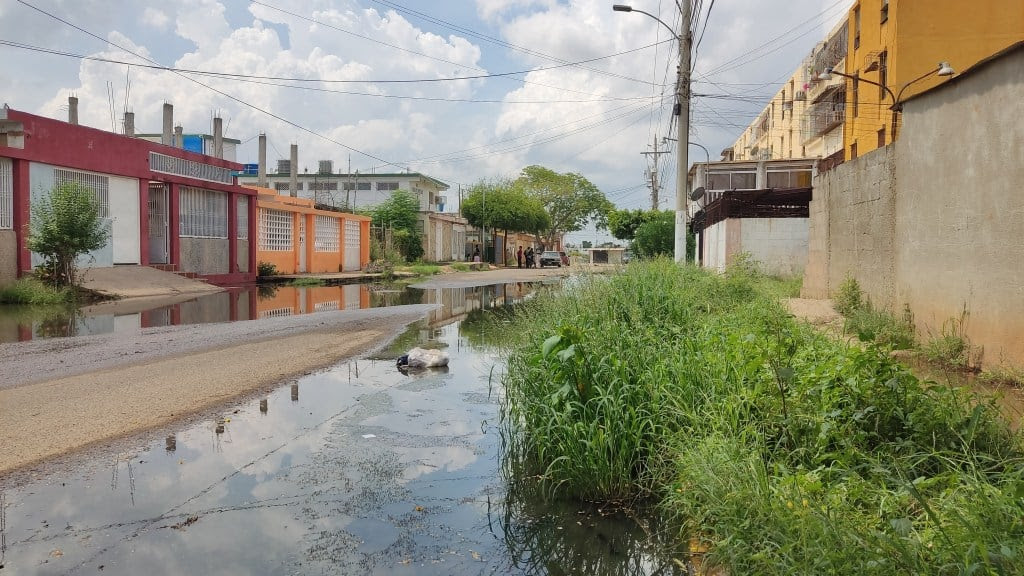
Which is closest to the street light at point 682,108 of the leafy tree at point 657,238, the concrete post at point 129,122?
the leafy tree at point 657,238

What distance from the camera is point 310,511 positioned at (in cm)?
441

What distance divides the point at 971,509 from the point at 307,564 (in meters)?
2.99

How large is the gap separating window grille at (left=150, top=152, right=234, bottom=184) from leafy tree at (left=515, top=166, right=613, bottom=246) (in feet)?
158

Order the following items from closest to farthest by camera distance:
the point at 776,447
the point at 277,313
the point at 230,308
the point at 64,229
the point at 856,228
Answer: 1. the point at 776,447
2. the point at 856,228
3. the point at 277,313
4. the point at 230,308
5. the point at 64,229

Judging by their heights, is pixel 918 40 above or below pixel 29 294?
above

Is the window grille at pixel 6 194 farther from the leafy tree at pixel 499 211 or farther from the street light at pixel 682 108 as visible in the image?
the leafy tree at pixel 499 211

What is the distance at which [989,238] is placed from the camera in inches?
255

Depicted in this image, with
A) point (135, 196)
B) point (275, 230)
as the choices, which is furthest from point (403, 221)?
point (135, 196)

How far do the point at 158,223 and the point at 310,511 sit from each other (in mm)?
22605

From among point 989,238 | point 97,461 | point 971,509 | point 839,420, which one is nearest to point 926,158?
point 989,238

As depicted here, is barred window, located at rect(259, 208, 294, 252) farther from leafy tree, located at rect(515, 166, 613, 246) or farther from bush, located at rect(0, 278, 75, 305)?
leafy tree, located at rect(515, 166, 613, 246)

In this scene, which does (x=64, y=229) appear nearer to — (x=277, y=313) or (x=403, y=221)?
(x=277, y=313)

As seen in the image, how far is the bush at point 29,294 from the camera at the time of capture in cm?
1686

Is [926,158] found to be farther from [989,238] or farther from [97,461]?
[97,461]
